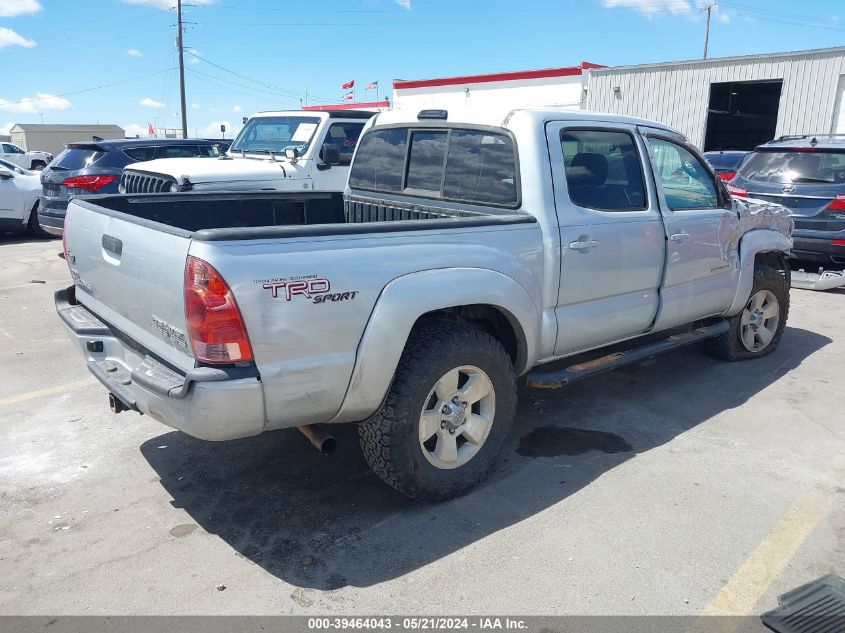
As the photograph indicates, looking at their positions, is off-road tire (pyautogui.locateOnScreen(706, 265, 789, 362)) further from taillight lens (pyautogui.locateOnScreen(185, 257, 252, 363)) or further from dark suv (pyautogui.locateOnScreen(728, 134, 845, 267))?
taillight lens (pyautogui.locateOnScreen(185, 257, 252, 363))

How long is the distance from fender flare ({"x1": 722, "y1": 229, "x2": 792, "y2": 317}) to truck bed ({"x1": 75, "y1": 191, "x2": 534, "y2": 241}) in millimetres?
2477

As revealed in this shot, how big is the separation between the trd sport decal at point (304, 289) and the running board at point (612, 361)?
60.5 inches

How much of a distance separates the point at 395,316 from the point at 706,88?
70.8 ft

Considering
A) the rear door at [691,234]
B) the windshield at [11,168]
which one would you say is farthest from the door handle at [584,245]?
the windshield at [11,168]

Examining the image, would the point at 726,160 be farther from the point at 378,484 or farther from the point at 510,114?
the point at 378,484

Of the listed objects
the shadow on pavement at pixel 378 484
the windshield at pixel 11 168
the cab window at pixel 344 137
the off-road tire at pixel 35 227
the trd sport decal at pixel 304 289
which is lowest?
the shadow on pavement at pixel 378 484

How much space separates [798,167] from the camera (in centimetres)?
882

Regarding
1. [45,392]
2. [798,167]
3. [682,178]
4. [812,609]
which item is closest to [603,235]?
[682,178]

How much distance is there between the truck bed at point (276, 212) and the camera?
3.50 m

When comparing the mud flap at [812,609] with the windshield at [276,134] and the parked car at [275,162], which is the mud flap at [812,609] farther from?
the windshield at [276,134]

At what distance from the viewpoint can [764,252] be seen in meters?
5.75

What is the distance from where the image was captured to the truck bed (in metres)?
3.50

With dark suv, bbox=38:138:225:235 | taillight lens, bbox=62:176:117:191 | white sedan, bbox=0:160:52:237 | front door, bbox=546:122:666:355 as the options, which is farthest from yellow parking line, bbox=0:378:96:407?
white sedan, bbox=0:160:52:237

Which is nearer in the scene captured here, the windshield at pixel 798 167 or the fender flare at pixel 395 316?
the fender flare at pixel 395 316
